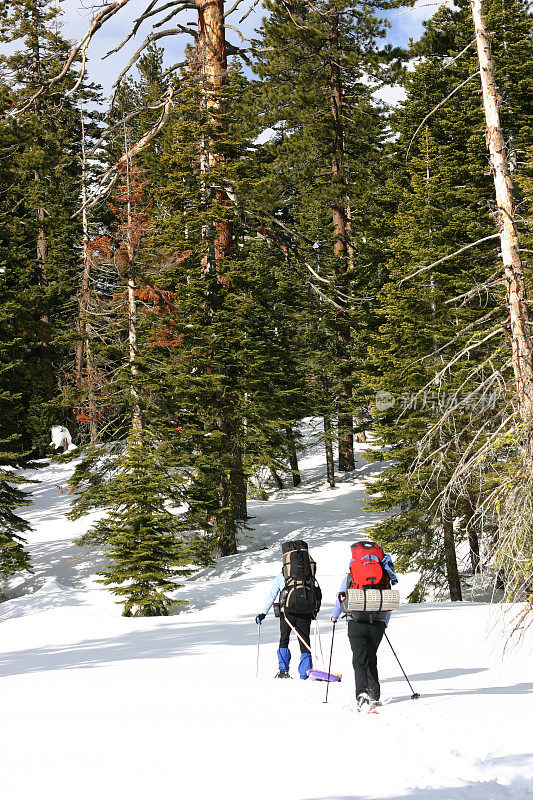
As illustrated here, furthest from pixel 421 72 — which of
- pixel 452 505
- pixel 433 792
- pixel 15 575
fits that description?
pixel 433 792

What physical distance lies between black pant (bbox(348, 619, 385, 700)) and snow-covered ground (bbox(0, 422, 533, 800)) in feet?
0.72

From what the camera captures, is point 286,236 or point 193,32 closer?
point 193,32

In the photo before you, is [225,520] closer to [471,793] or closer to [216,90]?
Result: [216,90]

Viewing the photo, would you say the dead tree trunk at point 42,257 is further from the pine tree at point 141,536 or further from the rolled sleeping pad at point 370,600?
the rolled sleeping pad at point 370,600

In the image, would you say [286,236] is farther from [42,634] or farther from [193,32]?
[42,634]

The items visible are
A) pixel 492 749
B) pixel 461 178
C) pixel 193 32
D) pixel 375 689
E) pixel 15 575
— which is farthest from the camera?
pixel 461 178

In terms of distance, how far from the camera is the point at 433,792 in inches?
175

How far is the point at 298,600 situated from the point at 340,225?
70.3ft

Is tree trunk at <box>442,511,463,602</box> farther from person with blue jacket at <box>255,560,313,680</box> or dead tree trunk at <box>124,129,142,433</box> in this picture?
person with blue jacket at <box>255,560,313,680</box>

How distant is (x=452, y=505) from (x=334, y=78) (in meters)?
18.5

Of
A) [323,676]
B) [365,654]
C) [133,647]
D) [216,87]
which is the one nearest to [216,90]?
[216,87]

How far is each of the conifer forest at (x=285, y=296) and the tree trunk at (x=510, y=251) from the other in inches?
0.9

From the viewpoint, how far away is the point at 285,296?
26734 millimetres

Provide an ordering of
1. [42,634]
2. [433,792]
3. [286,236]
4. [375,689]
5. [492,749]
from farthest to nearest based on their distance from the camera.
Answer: [286,236]
[42,634]
[375,689]
[492,749]
[433,792]
